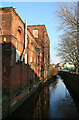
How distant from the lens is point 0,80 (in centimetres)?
735

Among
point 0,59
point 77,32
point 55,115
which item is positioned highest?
point 77,32

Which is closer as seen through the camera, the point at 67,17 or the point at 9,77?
the point at 9,77

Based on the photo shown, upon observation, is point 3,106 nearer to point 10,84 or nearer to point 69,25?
point 10,84

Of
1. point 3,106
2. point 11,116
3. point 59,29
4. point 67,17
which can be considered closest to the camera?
Result: point 3,106

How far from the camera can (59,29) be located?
10.8 m

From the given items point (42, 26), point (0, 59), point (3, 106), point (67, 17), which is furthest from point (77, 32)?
point (42, 26)

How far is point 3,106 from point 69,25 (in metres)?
9.55

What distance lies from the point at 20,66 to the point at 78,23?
23.0ft

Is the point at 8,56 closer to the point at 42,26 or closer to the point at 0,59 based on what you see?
the point at 0,59

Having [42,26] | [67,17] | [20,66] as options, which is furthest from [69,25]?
[42,26]

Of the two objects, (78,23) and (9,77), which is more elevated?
(78,23)

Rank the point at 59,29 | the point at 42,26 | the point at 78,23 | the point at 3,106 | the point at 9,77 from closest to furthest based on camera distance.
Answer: the point at 3,106 → the point at 9,77 → the point at 78,23 → the point at 59,29 → the point at 42,26

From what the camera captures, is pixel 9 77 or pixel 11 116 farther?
pixel 9 77

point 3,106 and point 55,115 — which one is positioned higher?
point 3,106
